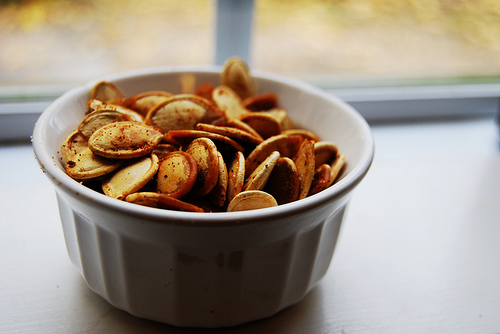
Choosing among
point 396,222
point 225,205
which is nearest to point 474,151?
point 396,222

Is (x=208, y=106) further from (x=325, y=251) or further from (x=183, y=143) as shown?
(x=325, y=251)

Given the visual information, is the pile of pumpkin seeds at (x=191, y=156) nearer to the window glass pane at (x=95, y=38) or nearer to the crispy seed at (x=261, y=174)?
the crispy seed at (x=261, y=174)

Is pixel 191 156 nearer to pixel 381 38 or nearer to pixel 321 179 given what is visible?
pixel 321 179

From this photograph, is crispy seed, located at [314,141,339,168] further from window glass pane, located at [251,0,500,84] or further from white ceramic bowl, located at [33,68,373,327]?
window glass pane, located at [251,0,500,84]

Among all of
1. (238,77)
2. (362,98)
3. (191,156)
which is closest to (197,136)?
(191,156)

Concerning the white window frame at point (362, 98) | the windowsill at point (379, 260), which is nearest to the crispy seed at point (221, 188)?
the windowsill at point (379, 260)

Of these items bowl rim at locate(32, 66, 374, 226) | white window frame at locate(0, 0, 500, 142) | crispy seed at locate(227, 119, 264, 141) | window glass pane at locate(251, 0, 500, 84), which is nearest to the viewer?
bowl rim at locate(32, 66, 374, 226)

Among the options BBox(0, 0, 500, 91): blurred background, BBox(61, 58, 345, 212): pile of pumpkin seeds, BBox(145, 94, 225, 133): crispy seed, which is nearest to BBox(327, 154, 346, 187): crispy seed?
BBox(61, 58, 345, 212): pile of pumpkin seeds
